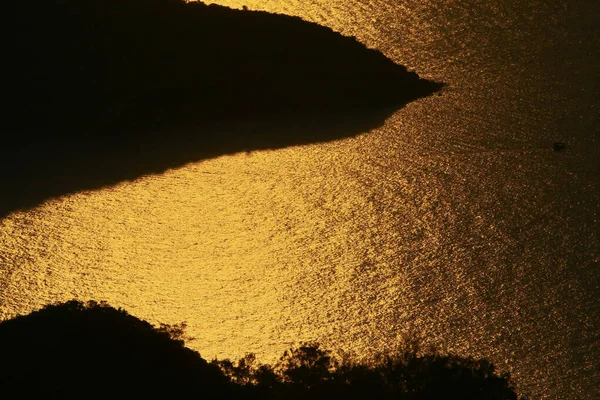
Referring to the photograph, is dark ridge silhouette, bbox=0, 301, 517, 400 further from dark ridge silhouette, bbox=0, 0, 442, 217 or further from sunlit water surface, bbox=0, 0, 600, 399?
dark ridge silhouette, bbox=0, 0, 442, 217

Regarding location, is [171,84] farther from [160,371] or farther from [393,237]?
[160,371]

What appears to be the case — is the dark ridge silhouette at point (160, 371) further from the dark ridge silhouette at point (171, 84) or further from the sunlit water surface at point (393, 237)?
the dark ridge silhouette at point (171, 84)

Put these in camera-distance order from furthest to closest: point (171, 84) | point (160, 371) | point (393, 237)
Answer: point (171, 84) → point (393, 237) → point (160, 371)

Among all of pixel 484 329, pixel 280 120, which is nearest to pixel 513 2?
pixel 280 120

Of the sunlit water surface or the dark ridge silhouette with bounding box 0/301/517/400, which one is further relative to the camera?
the sunlit water surface

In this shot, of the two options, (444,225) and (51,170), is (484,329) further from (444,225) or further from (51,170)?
(51,170)

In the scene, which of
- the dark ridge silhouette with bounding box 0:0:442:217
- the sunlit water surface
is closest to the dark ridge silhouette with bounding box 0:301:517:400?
the sunlit water surface

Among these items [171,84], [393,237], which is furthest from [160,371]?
[171,84]

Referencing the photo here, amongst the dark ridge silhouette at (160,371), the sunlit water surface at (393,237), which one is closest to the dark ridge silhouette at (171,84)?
the sunlit water surface at (393,237)
